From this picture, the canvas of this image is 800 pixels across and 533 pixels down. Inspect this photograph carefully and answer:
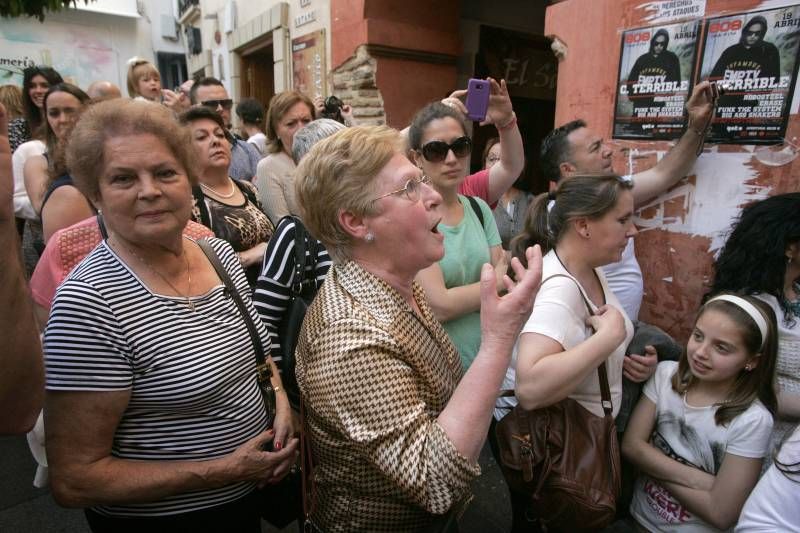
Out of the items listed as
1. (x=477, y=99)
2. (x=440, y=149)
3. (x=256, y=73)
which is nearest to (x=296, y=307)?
(x=440, y=149)

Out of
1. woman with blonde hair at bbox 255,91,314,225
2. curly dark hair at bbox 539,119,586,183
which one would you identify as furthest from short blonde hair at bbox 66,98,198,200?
curly dark hair at bbox 539,119,586,183

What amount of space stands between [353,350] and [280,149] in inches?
100

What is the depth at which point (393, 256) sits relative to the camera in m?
1.30

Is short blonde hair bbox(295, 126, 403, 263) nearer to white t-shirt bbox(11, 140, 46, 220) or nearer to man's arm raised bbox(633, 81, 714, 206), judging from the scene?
man's arm raised bbox(633, 81, 714, 206)

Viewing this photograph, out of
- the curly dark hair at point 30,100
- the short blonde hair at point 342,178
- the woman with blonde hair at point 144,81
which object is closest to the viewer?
the short blonde hair at point 342,178

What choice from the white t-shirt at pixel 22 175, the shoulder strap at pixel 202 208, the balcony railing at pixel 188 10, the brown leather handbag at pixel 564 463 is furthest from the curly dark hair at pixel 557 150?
the balcony railing at pixel 188 10

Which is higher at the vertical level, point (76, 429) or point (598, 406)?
point (76, 429)

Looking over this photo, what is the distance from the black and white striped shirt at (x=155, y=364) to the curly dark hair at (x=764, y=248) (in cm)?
220

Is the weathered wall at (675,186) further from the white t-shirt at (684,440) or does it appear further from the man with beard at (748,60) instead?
the white t-shirt at (684,440)

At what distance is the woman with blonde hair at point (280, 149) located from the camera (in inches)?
117

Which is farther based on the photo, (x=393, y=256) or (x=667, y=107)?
(x=667, y=107)

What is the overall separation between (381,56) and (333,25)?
102 centimetres

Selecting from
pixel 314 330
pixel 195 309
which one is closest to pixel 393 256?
pixel 314 330

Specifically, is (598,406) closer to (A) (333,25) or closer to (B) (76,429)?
(B) (76,429)
